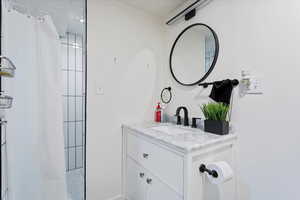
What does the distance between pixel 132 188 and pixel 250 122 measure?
50.1 inches

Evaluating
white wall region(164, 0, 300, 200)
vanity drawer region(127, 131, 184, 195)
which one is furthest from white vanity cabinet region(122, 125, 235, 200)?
white wall region(164, 0, 300, 200)

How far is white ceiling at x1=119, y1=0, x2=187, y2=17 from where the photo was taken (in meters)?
1.66

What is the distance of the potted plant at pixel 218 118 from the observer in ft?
3.84

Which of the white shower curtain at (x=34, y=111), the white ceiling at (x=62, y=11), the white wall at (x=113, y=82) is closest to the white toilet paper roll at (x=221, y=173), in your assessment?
the white wall at (x=113, y=82)

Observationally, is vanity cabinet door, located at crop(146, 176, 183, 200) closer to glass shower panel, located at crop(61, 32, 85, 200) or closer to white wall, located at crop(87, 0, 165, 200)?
white wall, located at crop(87, 0, 165, 200)

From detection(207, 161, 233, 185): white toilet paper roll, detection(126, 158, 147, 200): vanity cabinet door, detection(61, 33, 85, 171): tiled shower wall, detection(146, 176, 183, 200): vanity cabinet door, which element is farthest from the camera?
Answer: detection(61, 33, 85, 171): tiled shower wall

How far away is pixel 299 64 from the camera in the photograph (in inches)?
36.3

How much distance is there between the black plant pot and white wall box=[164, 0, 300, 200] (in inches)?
5.4

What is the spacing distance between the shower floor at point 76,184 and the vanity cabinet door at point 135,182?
462 millimetres

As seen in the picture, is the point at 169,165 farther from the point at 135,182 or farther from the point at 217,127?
the point at 135,182

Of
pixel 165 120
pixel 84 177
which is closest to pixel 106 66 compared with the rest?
pixel 165 120

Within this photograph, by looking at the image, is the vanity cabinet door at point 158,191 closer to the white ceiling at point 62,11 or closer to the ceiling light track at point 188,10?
the white ceiling at point 62,11

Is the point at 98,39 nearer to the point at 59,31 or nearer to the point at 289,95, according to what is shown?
the point at 59,31

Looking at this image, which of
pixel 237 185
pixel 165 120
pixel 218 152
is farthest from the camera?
pixel 165 120
